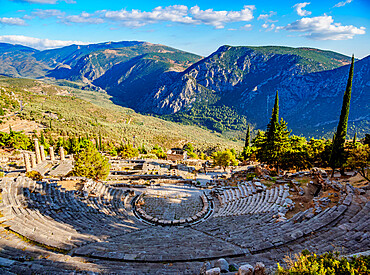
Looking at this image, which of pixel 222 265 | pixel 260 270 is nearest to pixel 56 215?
pixel 222 265

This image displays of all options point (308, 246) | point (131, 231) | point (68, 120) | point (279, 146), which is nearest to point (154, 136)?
point (68, 120)

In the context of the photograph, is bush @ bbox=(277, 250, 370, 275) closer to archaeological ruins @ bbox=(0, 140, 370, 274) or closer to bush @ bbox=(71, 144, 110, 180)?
archaeological ruins @ bbox=(0, 140, 370, 274)

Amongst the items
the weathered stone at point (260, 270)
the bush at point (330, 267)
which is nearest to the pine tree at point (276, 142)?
the bush at point (330, 267)

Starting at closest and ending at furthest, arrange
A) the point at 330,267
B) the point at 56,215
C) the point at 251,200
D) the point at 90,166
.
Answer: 1. the point at 330,267
2. the point at 56,215
3. the point at 251,200
4. the point at 90,166

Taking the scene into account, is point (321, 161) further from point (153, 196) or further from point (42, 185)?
point (42, 185)

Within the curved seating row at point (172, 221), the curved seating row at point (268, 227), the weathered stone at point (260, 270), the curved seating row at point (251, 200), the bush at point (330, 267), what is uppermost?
the bush at point (330, 267)

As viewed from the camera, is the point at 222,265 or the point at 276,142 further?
the point at 276,142

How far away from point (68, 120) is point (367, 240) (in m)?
98.7

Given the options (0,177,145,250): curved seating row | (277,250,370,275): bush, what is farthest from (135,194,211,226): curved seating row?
(277,250,370,275): bush

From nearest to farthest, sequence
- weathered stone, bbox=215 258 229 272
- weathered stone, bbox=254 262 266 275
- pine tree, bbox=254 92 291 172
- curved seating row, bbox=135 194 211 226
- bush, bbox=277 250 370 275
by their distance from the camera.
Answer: bush, bbox=277 250 370 275
weathered stone, bbox=254 262 266 275
weathered stone, bbox=215 258 229 272
curved seating row, bbox=135 194 211 226
pine tree, bbox=254 92 291 172

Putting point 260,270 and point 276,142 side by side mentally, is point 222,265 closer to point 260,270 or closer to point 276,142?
point 260,270

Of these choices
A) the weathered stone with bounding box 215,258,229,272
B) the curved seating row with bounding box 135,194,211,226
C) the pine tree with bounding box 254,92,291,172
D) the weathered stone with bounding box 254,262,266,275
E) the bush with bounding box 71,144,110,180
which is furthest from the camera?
the pine tree with bounding box 254,92,291,172

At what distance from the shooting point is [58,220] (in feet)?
45.2

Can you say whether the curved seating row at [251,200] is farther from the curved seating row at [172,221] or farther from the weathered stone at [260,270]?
the weathered stone at [260,270]
